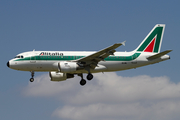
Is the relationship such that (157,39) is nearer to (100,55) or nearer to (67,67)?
(100,55)

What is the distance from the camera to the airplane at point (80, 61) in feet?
184

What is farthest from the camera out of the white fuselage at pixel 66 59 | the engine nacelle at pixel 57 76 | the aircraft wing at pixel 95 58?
the engine nacelle at pixel 57 76

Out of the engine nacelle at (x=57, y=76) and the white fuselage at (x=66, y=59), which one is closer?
the white fuselage at (x=66, y=59)

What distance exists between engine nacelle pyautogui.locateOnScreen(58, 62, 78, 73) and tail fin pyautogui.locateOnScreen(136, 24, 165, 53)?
1280 cm

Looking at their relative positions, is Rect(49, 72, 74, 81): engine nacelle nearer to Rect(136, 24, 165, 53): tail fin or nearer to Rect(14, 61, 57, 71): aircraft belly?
Rect(14, 61, 57, 71): aircraft belly

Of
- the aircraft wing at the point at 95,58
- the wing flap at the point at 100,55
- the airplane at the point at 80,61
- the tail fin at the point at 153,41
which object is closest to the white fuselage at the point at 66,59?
the airplane at the point at 80,61

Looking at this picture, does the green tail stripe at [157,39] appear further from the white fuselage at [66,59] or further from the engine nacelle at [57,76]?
the engine nacelle at [57,76]

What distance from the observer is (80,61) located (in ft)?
186

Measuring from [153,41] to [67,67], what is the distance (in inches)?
694

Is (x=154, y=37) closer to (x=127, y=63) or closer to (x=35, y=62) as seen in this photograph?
(x=127, y=63)

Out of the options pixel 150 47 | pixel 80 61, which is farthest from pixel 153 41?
pixel 80 61

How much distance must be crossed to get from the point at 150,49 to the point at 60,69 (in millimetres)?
17408

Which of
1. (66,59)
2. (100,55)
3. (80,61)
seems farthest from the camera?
(66,59)

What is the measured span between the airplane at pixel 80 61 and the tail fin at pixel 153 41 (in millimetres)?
1039
